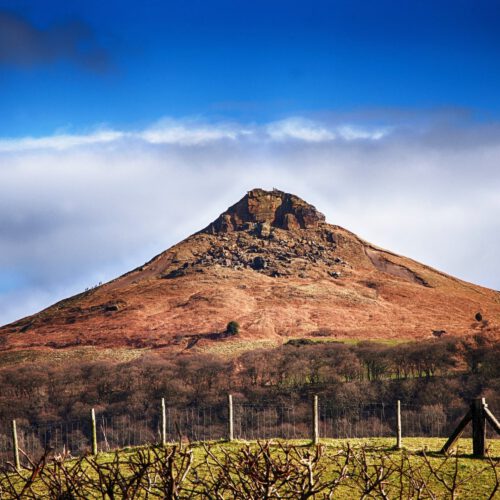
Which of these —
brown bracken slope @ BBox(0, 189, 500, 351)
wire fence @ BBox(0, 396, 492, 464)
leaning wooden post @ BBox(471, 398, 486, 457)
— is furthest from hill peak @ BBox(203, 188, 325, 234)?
leaning wooden post @ BBox(471, 398, 486, 457)

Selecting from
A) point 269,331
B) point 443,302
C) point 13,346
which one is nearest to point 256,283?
point 269,331

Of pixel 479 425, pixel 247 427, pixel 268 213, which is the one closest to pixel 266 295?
pixel 268 213

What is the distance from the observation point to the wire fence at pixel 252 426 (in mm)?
37969

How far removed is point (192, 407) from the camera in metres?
52.1

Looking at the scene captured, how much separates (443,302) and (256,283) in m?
32.0

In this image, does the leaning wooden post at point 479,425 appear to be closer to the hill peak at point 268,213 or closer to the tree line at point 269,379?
the tree line at point 269,379

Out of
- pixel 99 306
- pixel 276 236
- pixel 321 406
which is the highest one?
pixel 276 236

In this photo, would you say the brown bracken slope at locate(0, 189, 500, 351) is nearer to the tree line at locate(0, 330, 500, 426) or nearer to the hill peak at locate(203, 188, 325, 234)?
the hill peak at locate(203, 188, 325, 234)

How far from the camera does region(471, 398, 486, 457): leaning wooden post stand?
14781 mm

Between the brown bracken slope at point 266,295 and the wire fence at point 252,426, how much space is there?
38297 mm

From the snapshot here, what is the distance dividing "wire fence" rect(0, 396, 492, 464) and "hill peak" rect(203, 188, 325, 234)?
295 feet

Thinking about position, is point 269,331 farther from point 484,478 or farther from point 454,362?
point 484,478

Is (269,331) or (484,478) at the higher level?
(269,331)

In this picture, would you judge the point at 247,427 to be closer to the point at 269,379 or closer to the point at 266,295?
the point at 269,379
